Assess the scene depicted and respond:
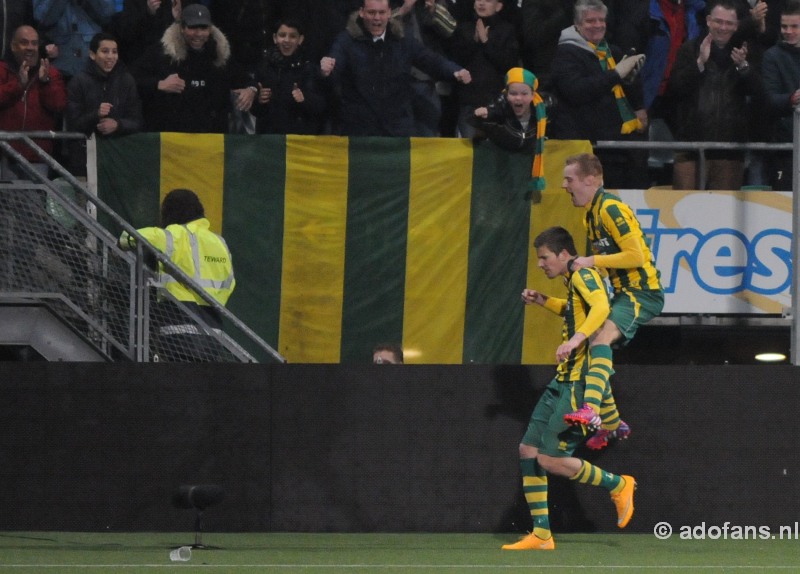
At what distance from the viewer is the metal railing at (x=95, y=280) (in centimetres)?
1060

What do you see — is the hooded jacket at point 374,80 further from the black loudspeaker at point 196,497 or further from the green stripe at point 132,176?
the black loudspeaker at point 196,497

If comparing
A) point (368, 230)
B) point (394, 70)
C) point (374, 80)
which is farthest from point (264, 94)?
point (368, 230)

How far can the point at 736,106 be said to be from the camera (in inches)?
494

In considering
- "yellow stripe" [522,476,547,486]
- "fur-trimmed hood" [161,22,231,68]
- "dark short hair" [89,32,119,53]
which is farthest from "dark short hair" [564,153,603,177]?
"dark short hair" [89,32,119,53]

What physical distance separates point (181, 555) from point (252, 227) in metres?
3.59

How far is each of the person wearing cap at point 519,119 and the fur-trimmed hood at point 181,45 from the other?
206 centimetres

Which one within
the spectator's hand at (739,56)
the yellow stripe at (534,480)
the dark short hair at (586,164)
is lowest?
the yellow stripe at (534,480)

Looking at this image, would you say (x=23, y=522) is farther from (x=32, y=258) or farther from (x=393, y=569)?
(x=393, y=569)

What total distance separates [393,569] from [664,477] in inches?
111

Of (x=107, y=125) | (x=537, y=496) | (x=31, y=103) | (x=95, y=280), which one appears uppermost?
(x=31, y=103)

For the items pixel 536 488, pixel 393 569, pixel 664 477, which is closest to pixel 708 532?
pixel 664 477

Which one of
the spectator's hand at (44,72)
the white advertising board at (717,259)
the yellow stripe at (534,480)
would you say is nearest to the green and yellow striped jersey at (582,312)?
the yellow stripe at (534,480)

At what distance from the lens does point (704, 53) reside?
12617 mm

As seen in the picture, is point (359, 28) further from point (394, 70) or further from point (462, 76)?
point (462, 76)
